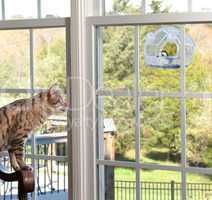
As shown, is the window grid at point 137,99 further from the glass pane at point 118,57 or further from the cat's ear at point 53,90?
the cat's ear at point 53,90

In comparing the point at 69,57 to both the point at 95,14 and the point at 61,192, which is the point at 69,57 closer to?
the point at 95,14

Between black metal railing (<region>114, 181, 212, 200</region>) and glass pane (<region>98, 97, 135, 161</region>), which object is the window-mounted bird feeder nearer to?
glass pane (<region>98, 97, 135, 161</region>)

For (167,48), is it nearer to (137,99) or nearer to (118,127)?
(137,99)

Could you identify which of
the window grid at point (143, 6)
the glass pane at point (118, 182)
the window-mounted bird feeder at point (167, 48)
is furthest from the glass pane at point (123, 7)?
the glass pane at point (118, 182)

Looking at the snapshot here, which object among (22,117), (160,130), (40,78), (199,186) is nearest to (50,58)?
(40,78)

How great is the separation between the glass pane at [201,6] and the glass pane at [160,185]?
83 centimetres

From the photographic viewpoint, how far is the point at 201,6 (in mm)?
2312

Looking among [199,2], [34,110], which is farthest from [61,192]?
A: [199,2]

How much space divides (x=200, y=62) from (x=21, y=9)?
108 cm

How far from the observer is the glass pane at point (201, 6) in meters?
2.30

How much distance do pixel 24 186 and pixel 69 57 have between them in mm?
756

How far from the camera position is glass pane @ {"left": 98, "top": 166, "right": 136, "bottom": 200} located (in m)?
2.52

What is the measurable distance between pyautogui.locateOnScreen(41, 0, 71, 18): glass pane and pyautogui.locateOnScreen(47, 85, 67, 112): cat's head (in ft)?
1.34

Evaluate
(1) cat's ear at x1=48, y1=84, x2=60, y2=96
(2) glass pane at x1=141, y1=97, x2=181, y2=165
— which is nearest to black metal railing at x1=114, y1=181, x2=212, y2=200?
(2) glass pane at x1=141, y1=97, x2=181, y2=165
